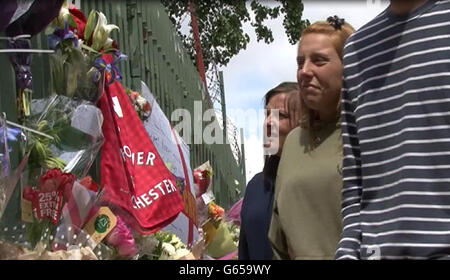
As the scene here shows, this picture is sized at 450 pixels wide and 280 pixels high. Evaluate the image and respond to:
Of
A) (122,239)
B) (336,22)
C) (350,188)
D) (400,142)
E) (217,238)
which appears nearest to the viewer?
(400,142)

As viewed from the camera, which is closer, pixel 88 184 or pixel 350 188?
pixel 350 188

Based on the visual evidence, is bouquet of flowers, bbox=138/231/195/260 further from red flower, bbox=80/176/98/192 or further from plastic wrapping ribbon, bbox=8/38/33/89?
plastic wrapping ribbon, bbox=8/38/33/89

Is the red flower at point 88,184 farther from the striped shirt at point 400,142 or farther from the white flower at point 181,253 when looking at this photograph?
the striped shirt at point 400,142

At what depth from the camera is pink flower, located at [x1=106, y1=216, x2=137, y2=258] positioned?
3572mm

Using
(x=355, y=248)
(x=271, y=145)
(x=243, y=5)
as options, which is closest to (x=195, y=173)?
(x=271, y=145)

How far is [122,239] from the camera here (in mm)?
3629

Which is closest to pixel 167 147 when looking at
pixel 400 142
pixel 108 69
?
pixel 108 69

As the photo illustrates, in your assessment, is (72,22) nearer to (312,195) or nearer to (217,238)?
(312,195)

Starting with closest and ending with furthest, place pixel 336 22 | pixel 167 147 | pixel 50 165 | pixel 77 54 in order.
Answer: pixel 336 22 → pixel 50 165 → pixel 77 54 → pixel 167 147

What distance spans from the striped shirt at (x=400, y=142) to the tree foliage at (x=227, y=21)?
21.4 ft

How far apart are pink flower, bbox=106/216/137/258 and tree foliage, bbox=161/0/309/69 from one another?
5323mm

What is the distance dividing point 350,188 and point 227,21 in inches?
333

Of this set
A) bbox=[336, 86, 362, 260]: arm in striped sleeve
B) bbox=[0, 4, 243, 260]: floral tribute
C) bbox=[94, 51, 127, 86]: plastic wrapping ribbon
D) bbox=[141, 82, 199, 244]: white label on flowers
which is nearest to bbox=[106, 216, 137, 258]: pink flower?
bbox=[0, 4, 243, 260]: floral tribute

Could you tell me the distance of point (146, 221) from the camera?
12.5ft
